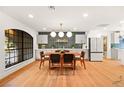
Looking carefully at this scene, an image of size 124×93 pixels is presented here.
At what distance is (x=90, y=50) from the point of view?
973cm

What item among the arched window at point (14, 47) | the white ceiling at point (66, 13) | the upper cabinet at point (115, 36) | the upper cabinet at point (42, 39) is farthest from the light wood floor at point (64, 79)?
the upper cabinet at point (115, 36)

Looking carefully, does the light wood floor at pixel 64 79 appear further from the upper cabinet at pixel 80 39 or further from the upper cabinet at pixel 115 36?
the upper cabinet at pixel 115 36

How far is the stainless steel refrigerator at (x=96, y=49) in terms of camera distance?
9617 mm

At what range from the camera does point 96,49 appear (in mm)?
9641

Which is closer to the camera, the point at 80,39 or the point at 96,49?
the point at 96,49

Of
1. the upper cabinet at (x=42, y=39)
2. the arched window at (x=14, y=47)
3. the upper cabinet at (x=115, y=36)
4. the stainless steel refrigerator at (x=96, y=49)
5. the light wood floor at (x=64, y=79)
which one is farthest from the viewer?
the upper cabinet at (x=115, y=36)

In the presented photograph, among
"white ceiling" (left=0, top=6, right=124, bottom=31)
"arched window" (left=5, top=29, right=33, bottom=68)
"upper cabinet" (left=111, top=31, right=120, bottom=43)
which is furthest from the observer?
"upper cabinet" (left=111, top=31, right=120, bottom=43)

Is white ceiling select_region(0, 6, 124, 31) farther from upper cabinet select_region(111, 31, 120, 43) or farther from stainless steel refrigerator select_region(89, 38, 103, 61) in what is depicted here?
upper cabinet select_region(111, 31, 120, 43)

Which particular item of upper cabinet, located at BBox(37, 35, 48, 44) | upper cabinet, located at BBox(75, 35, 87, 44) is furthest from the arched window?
upper cabinet, located at BBox(75, 35, 87, 44)

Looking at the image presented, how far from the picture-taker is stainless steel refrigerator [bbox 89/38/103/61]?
9.62 meters

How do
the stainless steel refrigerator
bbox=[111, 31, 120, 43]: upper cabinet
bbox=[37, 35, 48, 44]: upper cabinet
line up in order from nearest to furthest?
the stainless steel refrigerator
bbox=[37, 35, 48, 44]: upper cabinet
bbox=[111, 31, 120, 43]: upper cabinet

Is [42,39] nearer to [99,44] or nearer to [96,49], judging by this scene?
[96,49]

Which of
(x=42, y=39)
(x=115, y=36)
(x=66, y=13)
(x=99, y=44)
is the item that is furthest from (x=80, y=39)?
(x=66, y=13)
